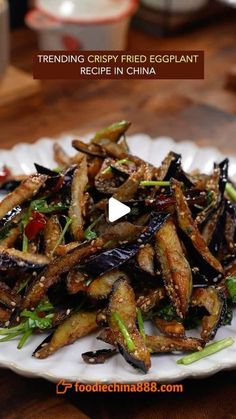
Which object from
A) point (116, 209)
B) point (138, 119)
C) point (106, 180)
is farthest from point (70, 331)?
point (138, 119)

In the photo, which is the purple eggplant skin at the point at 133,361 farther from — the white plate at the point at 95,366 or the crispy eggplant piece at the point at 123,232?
the crispy eggplant piece at the point at 123,232

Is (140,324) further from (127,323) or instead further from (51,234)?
(51,234)

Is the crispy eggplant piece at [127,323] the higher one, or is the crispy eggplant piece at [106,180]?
the crispy eggplant piece at [106,180]

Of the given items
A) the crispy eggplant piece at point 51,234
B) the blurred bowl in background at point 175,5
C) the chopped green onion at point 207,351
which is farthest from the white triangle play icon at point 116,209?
the blurred bowl in background at point 175,5

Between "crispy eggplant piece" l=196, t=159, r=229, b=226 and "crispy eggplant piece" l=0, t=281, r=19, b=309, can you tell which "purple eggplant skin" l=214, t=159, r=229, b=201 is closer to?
"crispy eggplant piece" l=196, t=159, r=229, b=226

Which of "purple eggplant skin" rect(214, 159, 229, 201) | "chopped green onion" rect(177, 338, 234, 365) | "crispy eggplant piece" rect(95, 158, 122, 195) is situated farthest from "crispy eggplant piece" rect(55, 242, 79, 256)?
"purple eggplant skin" rect(214, 159, 229, 201)
